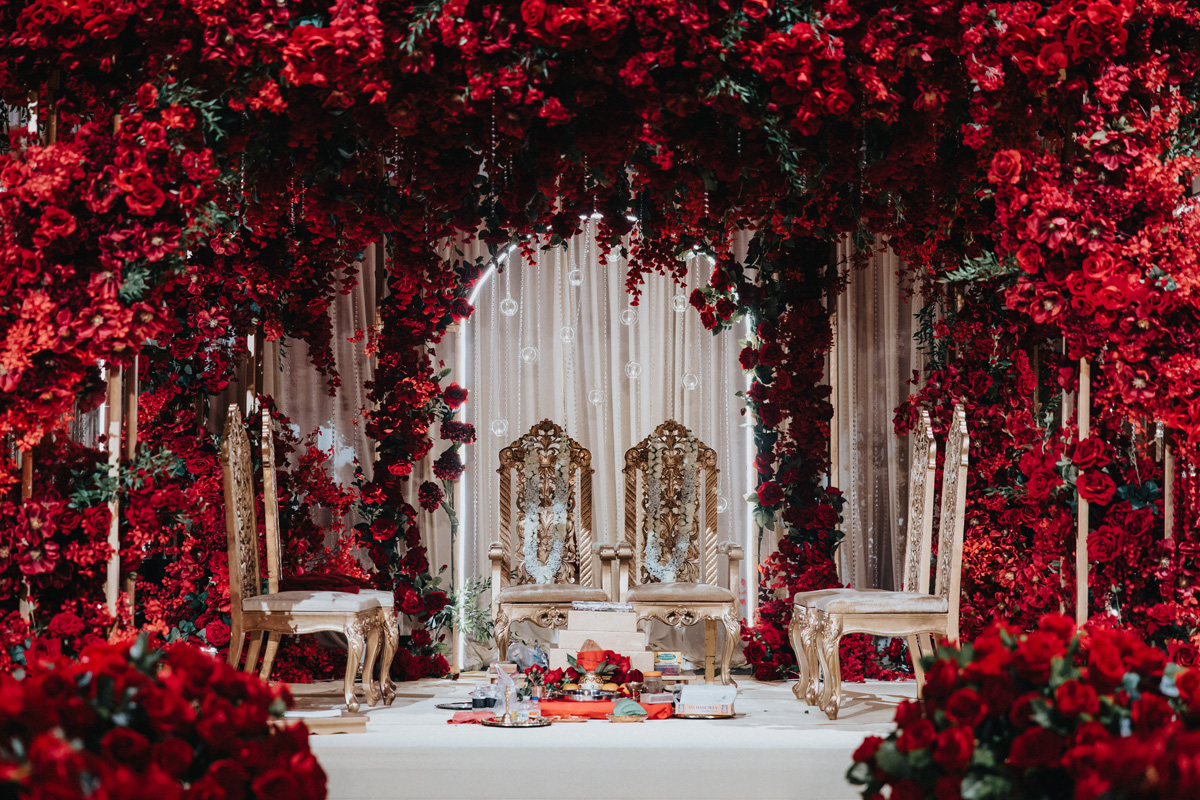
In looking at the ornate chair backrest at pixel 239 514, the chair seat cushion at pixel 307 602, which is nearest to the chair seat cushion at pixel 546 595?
the chair seat cushion at pixel 307 602

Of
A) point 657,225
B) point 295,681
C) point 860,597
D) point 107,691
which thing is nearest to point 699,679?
point 860,597

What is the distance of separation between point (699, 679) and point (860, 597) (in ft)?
5.95

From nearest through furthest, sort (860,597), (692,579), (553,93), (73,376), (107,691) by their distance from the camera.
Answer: (107,691) < (73,376) < (553,93) < (860,597) < (692,579)

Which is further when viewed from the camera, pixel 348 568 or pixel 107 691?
pixel 348 568

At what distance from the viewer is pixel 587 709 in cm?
411

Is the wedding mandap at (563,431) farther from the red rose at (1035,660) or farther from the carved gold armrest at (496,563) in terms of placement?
the carved gold armrest at (496,563)

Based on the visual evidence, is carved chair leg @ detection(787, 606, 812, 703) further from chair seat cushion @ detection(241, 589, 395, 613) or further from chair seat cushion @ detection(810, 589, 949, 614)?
chair seat cushion @ detection(241, 589, 395, 613)

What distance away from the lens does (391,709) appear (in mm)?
4578

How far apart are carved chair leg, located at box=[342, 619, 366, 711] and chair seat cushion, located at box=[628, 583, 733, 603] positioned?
140cm

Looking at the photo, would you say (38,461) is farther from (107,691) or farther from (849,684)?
(849,684)

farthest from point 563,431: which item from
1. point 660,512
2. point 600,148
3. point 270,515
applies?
point 600,148

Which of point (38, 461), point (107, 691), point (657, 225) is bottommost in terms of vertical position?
point (107, 691)

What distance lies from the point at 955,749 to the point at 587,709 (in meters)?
2.50

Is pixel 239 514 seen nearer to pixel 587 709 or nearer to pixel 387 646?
pixel 387 646
